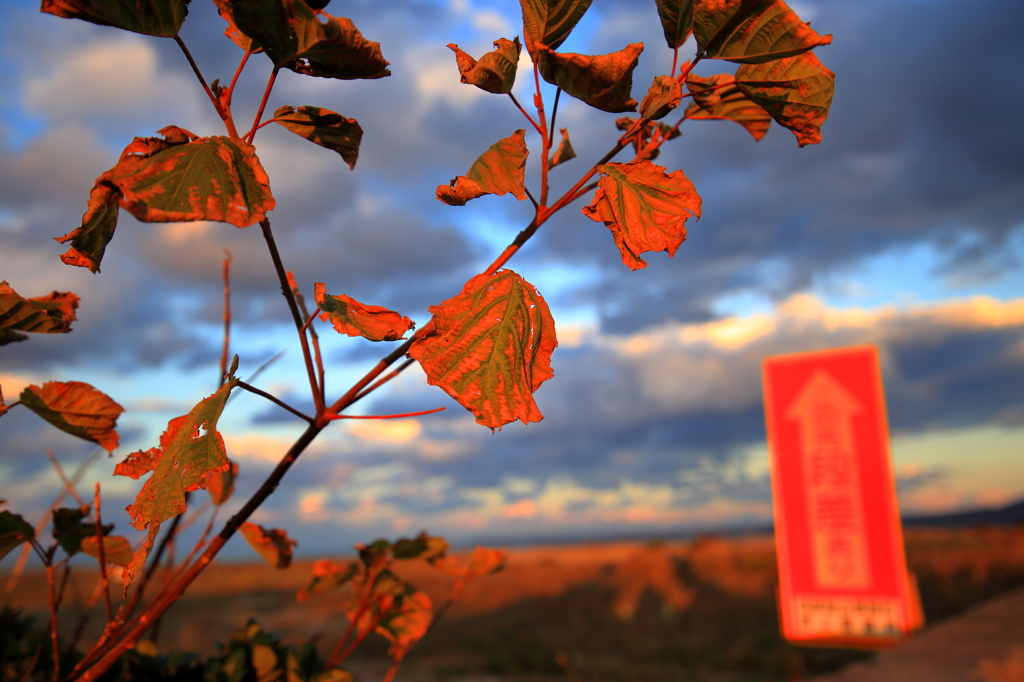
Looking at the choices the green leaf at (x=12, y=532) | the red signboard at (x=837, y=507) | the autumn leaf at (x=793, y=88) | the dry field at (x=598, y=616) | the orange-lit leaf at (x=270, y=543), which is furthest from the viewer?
the dry field at (x=598, y=616)

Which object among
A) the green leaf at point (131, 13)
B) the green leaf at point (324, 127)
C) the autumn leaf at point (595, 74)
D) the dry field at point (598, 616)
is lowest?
the dry field at point (598, 616)

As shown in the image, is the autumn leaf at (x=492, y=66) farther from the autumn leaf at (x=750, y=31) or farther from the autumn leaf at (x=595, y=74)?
the autumn leaf at (x=750, y=31)

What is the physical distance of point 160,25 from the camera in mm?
510

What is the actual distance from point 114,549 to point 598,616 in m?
8.22

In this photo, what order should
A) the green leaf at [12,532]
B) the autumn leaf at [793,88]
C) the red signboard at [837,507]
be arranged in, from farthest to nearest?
1. the red signboard at [837,507]
2. the green leaf at [12,532]
3. the autumn leaf at [793,88]

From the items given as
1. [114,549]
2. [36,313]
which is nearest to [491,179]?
[36,313]

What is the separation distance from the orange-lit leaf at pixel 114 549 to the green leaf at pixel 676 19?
0.90m

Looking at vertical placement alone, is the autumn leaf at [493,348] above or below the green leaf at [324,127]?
below

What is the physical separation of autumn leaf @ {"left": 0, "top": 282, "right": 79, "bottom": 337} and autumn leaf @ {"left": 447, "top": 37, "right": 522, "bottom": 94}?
21.6 inches

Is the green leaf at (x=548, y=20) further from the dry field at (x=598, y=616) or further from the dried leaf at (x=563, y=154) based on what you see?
the dry field at (x=598, y=616)

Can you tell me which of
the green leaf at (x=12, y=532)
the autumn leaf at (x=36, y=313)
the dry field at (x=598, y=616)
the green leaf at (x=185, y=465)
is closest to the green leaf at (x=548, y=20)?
A: the green leaf at (x=185, y=465)

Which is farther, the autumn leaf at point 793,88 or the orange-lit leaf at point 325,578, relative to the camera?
the orange-lit leaf at point 325,578

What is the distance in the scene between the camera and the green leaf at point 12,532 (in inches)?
29.6

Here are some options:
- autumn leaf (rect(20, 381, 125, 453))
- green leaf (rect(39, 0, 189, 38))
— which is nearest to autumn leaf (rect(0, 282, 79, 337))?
autumn leaf (rect(20, 381, 125, 453))
